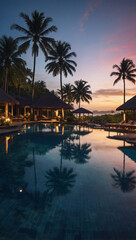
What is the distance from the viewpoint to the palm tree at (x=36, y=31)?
25.4 meters

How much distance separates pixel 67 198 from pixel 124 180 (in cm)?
243

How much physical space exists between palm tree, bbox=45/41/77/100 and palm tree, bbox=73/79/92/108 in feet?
42.2

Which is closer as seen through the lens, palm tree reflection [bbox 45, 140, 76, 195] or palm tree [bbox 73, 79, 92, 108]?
palm tree reflection [bbox 45, 140, 76, 195]

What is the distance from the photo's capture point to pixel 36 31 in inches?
1017

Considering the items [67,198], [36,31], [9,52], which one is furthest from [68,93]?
[67,198]

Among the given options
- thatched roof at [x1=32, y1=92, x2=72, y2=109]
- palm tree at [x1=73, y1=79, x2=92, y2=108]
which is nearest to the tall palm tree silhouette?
palm tree at [x1=73, y1=79, x2=92, y2=108]

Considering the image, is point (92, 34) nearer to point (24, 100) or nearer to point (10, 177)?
point (10, 177)

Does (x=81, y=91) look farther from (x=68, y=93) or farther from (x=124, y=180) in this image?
(x=124, y=180)

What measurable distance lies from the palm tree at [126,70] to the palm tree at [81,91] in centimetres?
1533

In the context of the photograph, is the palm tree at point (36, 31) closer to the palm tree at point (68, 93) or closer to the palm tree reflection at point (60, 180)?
the palm tree at point (68, 93)

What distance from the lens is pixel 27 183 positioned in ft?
16.4

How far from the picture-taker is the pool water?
9.50 ft

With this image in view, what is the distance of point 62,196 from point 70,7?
52.2 ft

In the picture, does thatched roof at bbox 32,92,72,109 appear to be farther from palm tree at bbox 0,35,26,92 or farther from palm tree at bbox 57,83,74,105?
palm tree at bbox 57,83,74,105
